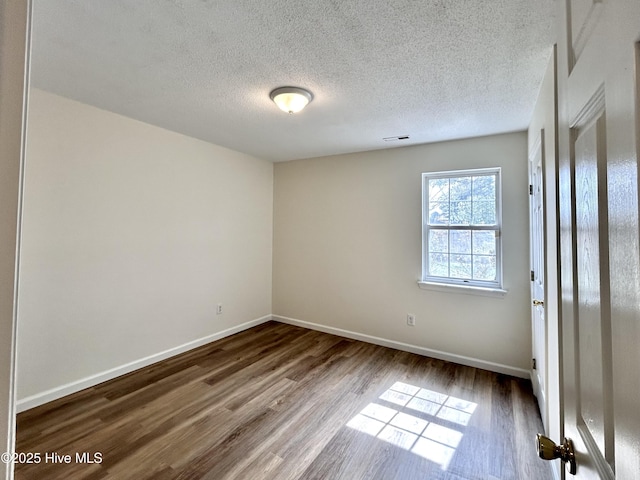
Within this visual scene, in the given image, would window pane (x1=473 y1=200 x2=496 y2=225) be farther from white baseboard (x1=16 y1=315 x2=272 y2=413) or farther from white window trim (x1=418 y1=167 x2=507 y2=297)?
white baseboard (x1=16 y1=315 x2=272 y2=413)

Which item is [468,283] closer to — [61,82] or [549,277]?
[549,277]

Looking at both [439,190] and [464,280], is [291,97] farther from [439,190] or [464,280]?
[464,280]

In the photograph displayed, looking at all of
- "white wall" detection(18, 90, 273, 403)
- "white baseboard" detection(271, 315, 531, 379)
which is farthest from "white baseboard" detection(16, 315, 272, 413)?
"white baseboard" detection(271, 315, 531, 379)

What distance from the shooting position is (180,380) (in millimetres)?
2756

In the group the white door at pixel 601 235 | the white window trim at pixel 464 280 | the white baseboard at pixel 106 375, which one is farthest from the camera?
the white window trim at pixel 464 280

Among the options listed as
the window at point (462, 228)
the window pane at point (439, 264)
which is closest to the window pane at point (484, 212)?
the window at point (462, 228)

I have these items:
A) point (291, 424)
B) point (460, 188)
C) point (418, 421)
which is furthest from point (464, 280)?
point (291, 424)

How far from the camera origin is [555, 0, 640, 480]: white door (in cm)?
42

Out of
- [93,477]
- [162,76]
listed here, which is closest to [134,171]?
[162,76]

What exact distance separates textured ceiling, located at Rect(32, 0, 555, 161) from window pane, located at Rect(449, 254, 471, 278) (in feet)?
4.42

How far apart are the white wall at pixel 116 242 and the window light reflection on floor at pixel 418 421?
7.41ft

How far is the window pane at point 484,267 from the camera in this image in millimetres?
3119

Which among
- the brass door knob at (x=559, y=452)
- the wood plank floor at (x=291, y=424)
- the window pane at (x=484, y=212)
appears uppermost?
the window pane at (x=484, y=212)

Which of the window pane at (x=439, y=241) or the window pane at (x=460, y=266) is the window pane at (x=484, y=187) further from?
the window pane at (x=460, y=266)
